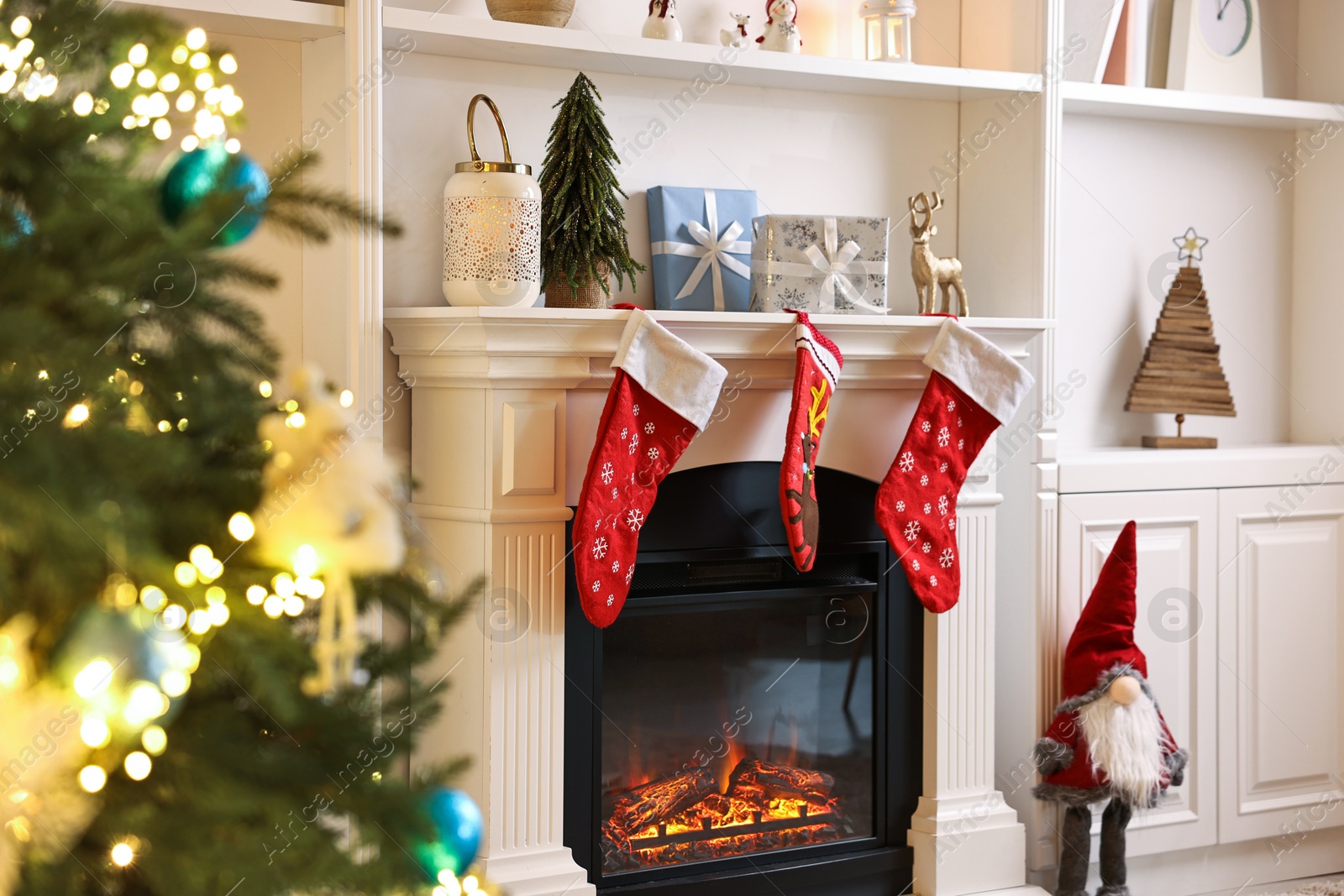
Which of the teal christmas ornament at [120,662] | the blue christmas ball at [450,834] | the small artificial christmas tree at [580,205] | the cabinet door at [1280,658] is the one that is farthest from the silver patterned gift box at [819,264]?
the teal christmas ornament at [120,662]

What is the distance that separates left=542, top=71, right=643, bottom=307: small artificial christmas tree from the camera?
207 cm

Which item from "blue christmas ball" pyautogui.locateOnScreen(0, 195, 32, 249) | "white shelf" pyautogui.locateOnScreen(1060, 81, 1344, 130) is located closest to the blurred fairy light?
"blue christmas ball" pyautogui.locateOnScreen(0, 195, 32, 249)

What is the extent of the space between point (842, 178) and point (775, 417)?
64cm

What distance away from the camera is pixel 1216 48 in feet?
9.13

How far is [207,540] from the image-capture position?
0.71 meters

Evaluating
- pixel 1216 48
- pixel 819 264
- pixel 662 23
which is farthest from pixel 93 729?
pixel 1216 48

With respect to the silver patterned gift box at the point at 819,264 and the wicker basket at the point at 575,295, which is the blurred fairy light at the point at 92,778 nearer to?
the wicker basket at the point at 575,295

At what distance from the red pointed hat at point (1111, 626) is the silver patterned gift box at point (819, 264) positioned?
696mm

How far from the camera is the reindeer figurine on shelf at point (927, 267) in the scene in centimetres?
235

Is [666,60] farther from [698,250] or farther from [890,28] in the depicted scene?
[890,28]

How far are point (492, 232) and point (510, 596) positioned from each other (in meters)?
0.60

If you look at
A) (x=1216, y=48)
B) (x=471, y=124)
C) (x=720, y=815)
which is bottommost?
(x=720, y=815)

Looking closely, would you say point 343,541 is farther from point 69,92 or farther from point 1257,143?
point 1257,143

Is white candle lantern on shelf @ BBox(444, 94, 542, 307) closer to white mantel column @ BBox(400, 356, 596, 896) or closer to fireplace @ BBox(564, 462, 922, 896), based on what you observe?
white mantel column @ BBox(400, 356, 596, 896)
